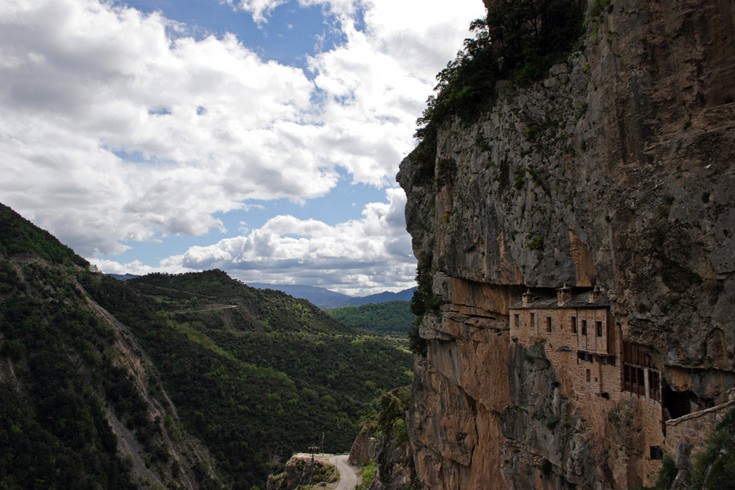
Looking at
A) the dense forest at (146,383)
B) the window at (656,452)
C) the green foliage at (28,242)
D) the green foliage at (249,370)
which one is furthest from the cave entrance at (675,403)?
the green foliage at (28,242)

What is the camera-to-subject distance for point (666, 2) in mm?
19844

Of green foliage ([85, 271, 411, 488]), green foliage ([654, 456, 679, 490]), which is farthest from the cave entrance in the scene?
green foliage ([85, 271, 411, 488])

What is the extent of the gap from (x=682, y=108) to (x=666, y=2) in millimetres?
4017

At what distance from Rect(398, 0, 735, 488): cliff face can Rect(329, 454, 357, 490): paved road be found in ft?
120

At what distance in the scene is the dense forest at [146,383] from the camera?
7188cm

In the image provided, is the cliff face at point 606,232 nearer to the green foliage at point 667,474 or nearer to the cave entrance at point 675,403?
the cave entrance at point 675,403

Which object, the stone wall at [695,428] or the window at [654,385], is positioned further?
the window at [654,385]

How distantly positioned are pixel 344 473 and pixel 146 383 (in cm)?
4242

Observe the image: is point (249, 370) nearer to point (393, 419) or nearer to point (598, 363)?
point (393, 419)

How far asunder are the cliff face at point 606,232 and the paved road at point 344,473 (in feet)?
120

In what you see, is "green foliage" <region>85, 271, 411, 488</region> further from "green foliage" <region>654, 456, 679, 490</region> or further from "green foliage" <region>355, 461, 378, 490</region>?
"green foliage" <region>654, 456, 679, 490</region>

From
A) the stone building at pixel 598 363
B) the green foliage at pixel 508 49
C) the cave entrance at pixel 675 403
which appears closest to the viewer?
the cave entrance at pixel 675 403

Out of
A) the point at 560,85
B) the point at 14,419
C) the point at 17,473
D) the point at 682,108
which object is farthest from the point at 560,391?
the point at 14,419

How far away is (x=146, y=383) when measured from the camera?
310 feet
